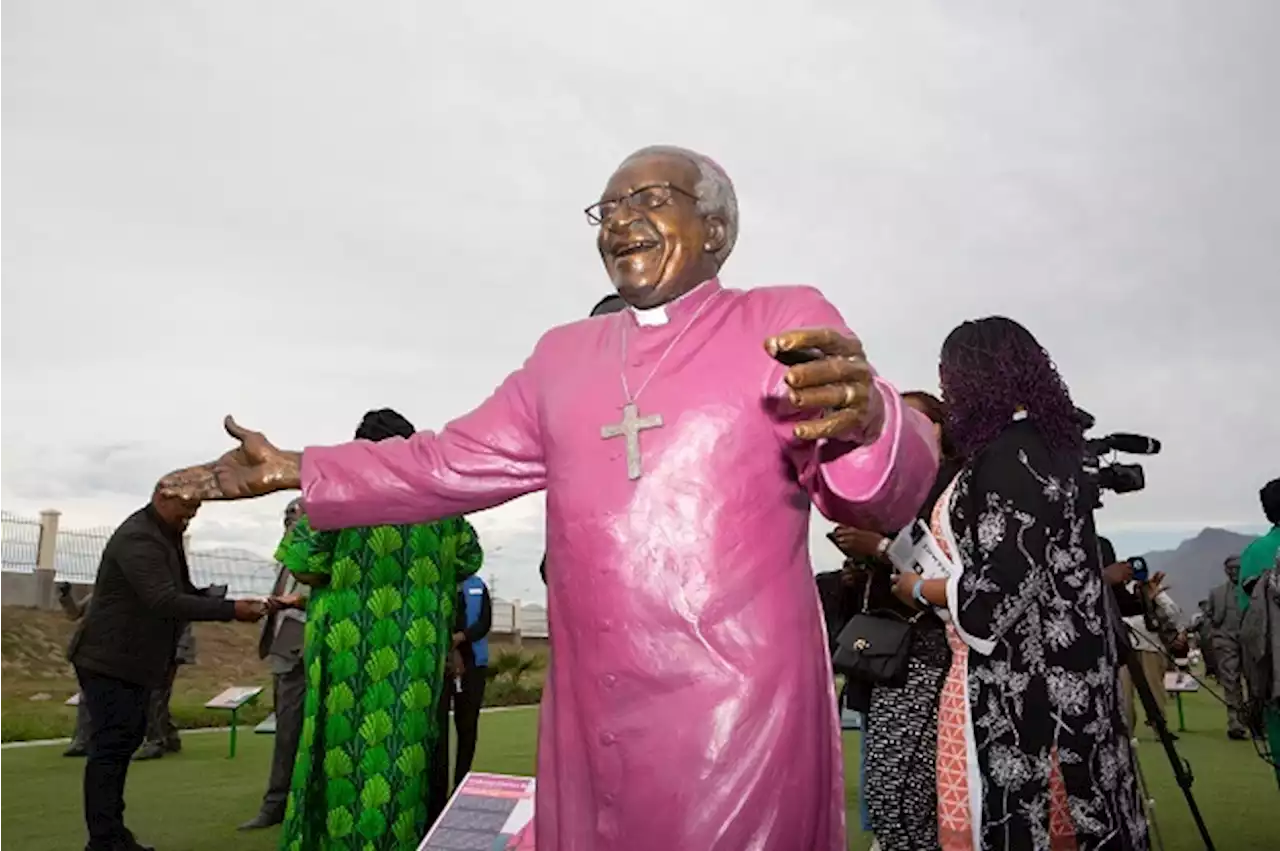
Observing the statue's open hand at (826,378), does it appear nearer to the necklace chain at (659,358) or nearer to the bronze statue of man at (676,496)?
the bronze statue of man at (676,496)

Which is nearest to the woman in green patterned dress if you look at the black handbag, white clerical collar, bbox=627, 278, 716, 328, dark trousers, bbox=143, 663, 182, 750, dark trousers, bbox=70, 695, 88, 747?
the black handbag

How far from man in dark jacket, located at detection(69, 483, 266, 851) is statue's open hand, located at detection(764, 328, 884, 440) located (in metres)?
3.80

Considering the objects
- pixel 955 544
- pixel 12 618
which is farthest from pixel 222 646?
pixel 955 544

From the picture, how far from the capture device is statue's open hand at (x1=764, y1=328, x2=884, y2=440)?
1256mm

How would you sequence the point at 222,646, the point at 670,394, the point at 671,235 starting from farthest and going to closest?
1. the point at 222,646
2. the point at 671,235
3. the point at 670,394

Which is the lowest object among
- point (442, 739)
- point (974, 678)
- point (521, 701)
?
point (521, 701)

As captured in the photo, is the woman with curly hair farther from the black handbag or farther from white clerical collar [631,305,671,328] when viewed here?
white clerical collar [631,305,671,328]

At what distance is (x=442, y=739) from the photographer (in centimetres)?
381

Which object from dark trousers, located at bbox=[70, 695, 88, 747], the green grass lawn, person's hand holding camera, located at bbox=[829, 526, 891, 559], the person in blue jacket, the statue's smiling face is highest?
the statue's smiling face

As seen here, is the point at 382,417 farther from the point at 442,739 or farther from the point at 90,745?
the point at 90,745

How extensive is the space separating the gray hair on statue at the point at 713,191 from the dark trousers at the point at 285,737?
4187 mm

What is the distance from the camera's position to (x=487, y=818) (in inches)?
121

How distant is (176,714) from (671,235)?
11.0m

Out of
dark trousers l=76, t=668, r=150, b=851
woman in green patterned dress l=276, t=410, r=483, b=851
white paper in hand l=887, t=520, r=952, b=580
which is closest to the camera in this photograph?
white paper in hand l=887, t=520, r=952, b=580
